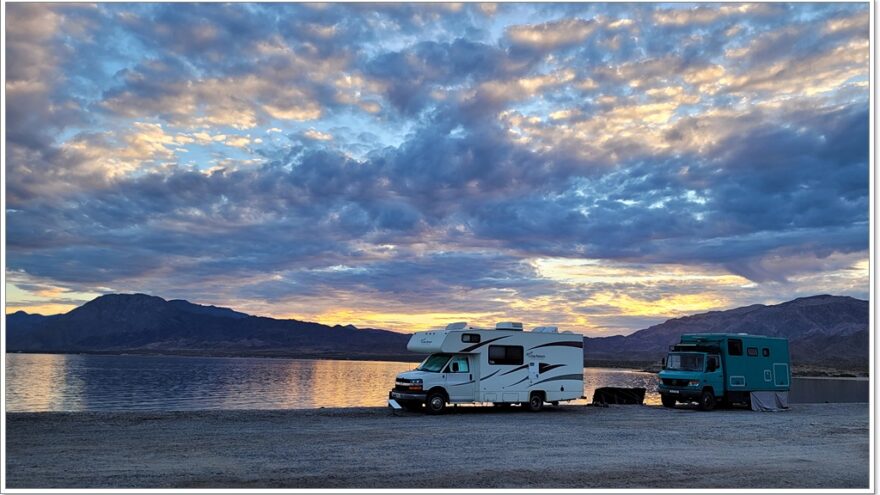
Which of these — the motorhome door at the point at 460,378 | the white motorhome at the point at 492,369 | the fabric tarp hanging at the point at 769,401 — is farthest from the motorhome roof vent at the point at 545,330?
the fabric tarp hanging at the point at 769,401

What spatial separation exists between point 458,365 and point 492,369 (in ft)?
4.35

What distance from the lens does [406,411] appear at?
2772 cm

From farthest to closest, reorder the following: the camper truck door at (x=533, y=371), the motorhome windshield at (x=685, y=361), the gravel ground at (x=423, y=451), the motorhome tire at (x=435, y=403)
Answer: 1. the motorhome windshield at (x=685, y=361)
2. the camper truck door at (x=533, y=371)
3. the motorhome tire at (x=435, y=403)
4. the gravel ground at (x=423, y=451)

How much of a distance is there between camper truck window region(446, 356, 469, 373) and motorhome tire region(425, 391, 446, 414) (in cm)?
95

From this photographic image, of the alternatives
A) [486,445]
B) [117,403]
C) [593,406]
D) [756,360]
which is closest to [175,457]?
[486,445]

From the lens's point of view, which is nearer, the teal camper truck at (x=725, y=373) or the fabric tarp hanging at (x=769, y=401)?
the teal camper truck at (x=725, y=373)

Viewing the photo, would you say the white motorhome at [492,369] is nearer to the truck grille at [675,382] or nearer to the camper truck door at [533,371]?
the camper truck door at [533,371]

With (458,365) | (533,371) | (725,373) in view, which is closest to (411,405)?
(458,365)

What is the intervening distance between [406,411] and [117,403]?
1333 inches

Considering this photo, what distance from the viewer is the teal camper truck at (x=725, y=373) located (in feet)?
102

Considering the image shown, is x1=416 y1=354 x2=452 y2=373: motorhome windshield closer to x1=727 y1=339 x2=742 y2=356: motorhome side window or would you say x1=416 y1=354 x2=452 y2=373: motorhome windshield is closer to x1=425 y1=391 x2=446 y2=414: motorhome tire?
x1=425 y1=391 x2=446 y2=414: motorhome tire

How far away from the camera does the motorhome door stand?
2722cm

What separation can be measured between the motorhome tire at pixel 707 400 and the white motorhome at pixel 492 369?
5.39m

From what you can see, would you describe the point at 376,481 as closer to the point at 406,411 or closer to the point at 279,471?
the point at 279,471
